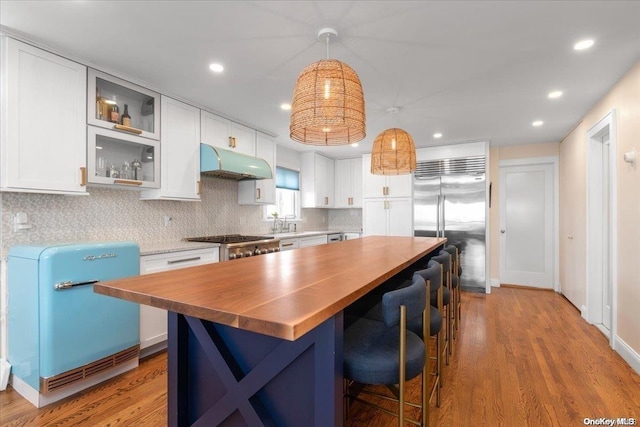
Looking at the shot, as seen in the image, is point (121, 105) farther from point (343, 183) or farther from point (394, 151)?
point (343, 183)

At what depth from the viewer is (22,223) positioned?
2.33 meters

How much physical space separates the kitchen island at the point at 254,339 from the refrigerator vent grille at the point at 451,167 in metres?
4.07

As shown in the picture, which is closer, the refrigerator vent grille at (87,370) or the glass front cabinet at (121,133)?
the refrigerator vent grille at (87,370)

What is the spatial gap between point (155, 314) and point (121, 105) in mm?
1899

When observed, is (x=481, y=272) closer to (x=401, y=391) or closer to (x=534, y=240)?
(x=534, y=240)

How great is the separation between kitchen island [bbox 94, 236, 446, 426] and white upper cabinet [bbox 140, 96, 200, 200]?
1968 mm

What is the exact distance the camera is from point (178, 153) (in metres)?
3.29

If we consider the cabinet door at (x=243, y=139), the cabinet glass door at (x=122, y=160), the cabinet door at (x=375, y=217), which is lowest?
the cabinet door at (x=375, y=217)

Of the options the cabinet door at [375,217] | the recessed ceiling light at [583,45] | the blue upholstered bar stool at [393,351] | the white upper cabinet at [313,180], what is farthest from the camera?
the white upper cabinet at [313,180]

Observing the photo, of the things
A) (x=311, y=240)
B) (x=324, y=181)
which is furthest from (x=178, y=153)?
(x=324, y=181)

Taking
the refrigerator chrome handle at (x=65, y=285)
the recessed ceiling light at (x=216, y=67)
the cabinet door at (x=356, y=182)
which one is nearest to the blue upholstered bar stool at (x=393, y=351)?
the refrigerator chrome handle at (x=65, y=285)

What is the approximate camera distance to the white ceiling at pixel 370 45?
6.19 feet

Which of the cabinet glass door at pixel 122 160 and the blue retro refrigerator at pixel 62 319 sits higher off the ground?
the cabinet glass door at pixel 122 160

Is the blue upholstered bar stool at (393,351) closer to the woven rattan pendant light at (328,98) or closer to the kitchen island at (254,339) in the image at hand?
the kitchen island at (254,339)
